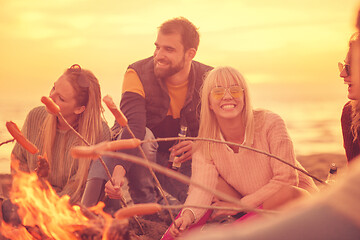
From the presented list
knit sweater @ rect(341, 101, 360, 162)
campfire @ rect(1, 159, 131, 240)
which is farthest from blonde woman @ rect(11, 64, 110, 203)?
knit sweater @ rect(341, 101, 360, 162)

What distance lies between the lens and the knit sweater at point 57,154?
13.0 ft

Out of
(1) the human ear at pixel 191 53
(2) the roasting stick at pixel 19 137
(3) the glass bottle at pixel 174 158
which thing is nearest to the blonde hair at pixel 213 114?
(3) the glass bottle at pixel 174 158

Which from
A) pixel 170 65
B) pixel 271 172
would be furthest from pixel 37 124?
pixel 271 172

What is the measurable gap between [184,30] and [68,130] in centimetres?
169

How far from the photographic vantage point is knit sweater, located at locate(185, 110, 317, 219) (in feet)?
11.3

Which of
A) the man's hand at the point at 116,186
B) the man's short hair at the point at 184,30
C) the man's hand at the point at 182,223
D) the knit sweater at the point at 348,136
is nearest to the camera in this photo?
the man's hand at the point at 182,223

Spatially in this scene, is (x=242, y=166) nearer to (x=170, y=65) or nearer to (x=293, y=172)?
(x=293, y=172)

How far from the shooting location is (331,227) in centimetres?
98

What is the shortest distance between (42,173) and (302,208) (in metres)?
2.95

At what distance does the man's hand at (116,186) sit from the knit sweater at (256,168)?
0.52 m

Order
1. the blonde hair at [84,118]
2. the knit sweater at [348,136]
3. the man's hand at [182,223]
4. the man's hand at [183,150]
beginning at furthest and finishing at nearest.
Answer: the man's hand at [183,150] < the blonde hair at [84,118] < the knit sweater at [348,136] < the man's hand at [182,223]

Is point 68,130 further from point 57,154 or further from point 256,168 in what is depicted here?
point 256,168

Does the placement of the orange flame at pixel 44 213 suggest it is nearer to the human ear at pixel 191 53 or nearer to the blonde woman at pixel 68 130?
the blonde woman at pixel 68 130

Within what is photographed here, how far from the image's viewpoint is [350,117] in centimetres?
386
